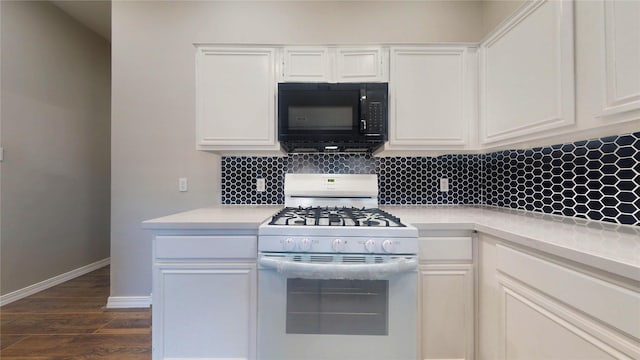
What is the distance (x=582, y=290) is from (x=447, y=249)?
619mm

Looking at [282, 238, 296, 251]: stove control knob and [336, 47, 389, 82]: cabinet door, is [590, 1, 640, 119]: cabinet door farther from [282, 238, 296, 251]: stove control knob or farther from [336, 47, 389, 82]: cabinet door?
[282, 238, 296, 251]: stove control knob

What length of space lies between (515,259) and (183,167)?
7.77 ft

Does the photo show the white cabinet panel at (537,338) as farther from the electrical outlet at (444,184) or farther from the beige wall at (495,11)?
the beige wall at (495,11)

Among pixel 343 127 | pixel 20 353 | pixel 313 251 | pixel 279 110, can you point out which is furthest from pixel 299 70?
pixel 20 353

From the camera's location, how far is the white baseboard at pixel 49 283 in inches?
94.9

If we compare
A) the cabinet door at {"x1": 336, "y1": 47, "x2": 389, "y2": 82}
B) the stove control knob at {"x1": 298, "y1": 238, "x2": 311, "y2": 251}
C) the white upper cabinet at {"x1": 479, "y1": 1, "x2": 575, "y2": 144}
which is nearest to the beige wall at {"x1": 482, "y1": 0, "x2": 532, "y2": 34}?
the white upper cabinet at {"x1": 479, "y1": 1, "x2": 575, "y2": 144}

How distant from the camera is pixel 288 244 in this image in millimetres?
1342

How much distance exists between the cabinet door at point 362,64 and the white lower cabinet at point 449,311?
1226 millimetres

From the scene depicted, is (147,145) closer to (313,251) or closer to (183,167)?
(183,167)

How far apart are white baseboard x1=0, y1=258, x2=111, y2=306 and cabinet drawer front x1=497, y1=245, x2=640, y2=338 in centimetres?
388

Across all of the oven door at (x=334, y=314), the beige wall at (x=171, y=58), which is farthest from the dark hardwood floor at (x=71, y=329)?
the oven door at (x=334, y=314)

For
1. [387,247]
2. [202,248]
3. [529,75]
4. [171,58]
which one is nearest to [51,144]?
[171,58]

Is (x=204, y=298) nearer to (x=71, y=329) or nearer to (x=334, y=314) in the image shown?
(x=334, y=314)

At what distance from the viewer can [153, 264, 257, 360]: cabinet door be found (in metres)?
1.42
